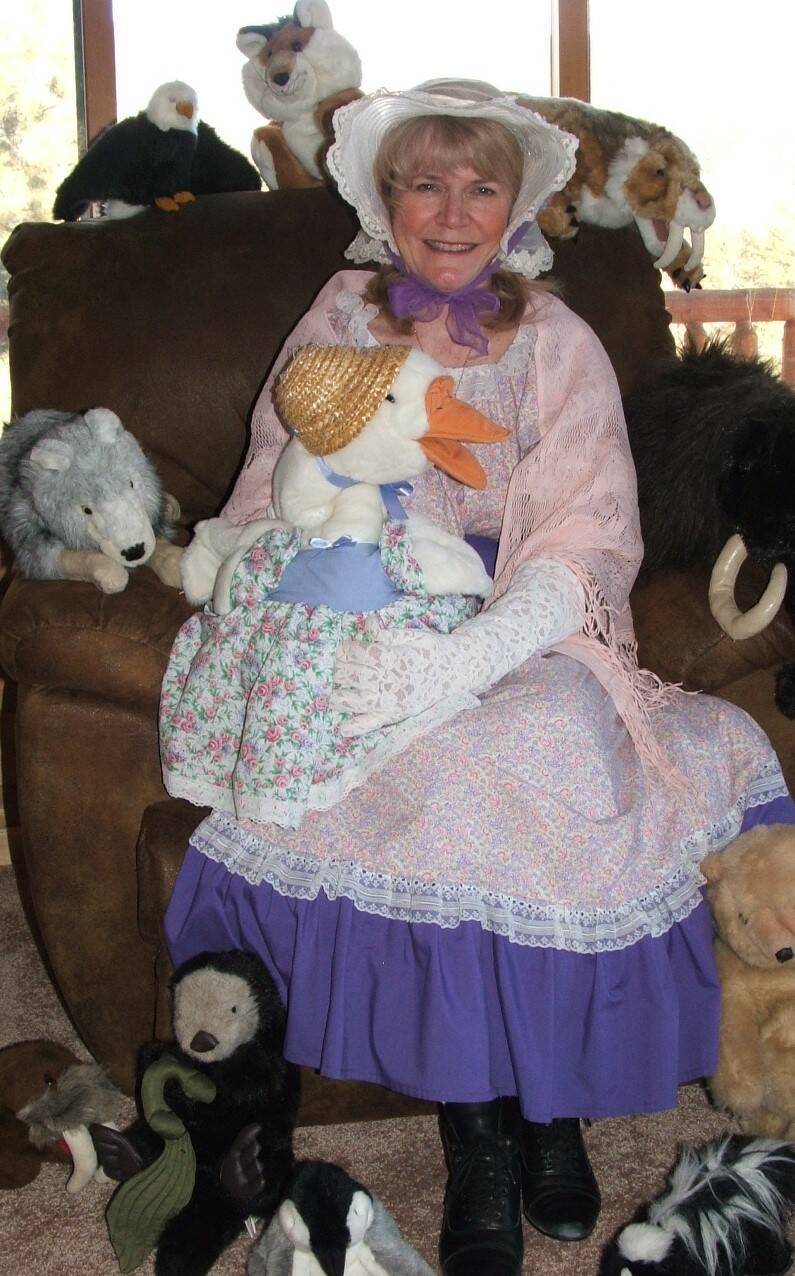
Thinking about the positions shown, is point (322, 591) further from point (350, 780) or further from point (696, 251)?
point (696, 251)

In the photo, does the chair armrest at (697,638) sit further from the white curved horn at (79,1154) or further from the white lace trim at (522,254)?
the white curved horn at (79,1154)

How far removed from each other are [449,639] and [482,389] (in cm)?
50

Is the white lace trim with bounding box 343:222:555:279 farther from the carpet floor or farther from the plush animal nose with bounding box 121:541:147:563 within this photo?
the carpet floor

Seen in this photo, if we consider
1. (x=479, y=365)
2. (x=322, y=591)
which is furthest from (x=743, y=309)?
(x=322, y=591)

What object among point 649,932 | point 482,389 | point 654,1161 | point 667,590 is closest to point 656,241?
point 482,389

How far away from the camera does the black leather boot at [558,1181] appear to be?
1.38 meters

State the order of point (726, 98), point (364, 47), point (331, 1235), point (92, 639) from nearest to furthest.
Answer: point (331, 1235)
point (92, 639)
point (364, 47)
point (726, 98)

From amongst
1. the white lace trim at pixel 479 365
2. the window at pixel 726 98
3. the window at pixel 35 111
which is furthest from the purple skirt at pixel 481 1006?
the window at pixel 726 98

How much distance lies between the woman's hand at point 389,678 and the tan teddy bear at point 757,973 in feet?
1.26

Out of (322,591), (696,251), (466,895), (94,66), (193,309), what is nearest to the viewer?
(466,895)

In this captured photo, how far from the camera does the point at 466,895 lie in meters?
1.30

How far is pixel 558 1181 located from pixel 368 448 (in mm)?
858

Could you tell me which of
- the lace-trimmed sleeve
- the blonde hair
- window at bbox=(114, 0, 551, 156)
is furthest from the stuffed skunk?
window at bbox=(114, 0, 551, 156)

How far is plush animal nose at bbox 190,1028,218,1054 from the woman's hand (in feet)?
1.20
